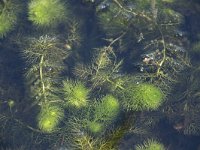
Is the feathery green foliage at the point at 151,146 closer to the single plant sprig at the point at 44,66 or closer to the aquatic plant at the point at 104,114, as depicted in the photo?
the aquatic plant at the point at 104,114

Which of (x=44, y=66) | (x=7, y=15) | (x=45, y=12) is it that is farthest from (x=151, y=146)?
(x=7, y=15)

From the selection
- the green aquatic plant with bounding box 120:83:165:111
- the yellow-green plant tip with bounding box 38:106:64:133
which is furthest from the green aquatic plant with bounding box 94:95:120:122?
the yellow-green plant tip with bounding box 38:106:64:133

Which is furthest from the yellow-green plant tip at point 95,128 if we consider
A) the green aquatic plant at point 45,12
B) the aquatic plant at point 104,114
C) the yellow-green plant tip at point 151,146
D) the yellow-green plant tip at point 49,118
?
the green aquatic plant at point 45,12

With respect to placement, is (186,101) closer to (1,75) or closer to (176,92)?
(176,92)

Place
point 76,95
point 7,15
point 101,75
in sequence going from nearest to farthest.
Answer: point 76,95, point 101,75, point 7,15

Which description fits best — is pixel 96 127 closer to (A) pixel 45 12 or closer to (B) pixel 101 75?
(B) pixel 101 75

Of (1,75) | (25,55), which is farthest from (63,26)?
(1,75)

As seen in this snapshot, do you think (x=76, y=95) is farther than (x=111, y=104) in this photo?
Yes
